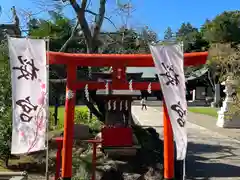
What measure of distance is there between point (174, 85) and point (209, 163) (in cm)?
607

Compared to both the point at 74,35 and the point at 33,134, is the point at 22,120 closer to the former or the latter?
the point at 33,134

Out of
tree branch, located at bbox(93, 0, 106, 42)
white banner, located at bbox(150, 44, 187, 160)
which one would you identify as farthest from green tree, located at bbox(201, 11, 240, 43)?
white banner, located at bbox(150, 44, 187, 160)

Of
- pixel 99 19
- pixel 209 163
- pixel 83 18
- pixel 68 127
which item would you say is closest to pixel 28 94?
pixel 68 127

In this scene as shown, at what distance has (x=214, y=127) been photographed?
2255cm

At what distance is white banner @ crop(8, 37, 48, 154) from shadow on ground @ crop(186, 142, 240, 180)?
521 centimetres

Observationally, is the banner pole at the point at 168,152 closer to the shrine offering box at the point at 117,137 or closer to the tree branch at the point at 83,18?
the shrine offering box at the point at 117,137

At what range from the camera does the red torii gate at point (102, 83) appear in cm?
751

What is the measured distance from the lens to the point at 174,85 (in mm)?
6871

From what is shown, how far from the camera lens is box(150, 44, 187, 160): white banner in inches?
266

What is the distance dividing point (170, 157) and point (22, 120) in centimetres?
311

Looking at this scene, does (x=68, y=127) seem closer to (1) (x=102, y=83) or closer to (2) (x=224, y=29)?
(1) (x=102, y=83)

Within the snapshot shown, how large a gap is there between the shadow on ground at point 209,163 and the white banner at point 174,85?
3684 millimetres

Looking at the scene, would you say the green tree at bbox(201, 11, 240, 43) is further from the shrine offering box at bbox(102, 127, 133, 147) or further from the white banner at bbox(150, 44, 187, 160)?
the white banner at bbox(150, 44, 187, 160)

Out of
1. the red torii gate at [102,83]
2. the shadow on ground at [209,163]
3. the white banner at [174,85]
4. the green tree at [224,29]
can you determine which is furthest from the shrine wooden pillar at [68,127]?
the green tree at [224,29]
